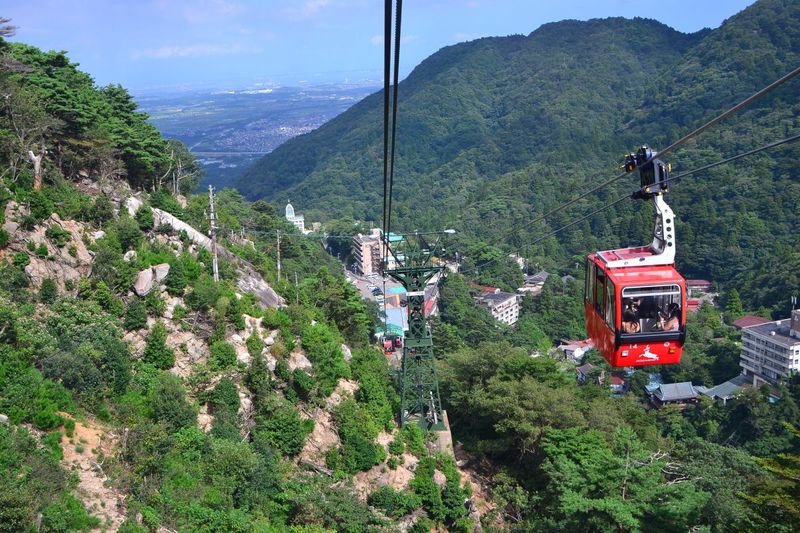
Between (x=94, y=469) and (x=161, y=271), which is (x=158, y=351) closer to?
(x=161, y=271)

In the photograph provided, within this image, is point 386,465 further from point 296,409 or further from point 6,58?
point 6,58

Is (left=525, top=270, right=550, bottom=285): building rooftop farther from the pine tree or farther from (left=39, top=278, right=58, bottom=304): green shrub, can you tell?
(left=39, top=278, right=58, bottom=304): green shrub

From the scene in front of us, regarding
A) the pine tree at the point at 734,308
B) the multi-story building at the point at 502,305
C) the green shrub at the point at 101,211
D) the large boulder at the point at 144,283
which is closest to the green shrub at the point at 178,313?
the large boulder at the point at 144,283

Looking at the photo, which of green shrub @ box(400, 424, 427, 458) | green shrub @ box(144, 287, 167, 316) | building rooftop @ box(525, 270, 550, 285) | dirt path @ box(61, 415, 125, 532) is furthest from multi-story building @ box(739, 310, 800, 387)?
dirt path @ box(61, 415, 125, 532)

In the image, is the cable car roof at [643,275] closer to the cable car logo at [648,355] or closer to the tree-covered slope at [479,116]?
the cable car logo at [648,355]

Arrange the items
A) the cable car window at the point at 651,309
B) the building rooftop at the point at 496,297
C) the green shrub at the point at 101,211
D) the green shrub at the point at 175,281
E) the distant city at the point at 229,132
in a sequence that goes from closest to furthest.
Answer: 1. the cable car window at the point at 651,309
2. the green shrub at the point at 175,281
3. the green shrub at the point at 101,211
4. the building rooftop at the point at 496,297
5. the distant city at the point at 229,132

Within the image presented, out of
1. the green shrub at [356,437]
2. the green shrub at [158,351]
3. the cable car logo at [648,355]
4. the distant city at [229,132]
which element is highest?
the distant city at [229,132]
